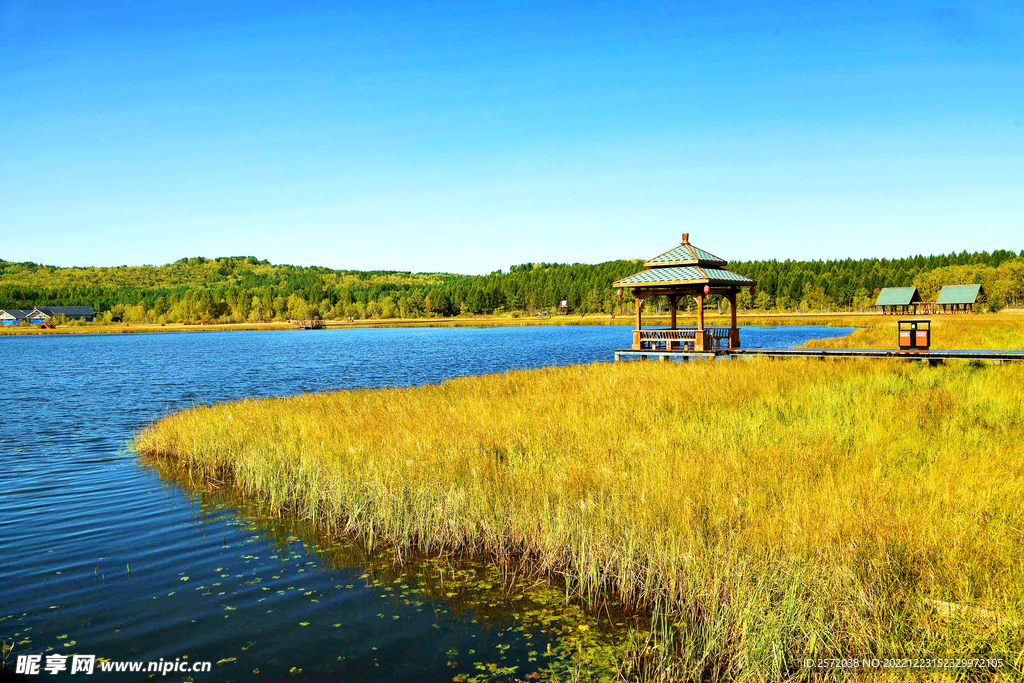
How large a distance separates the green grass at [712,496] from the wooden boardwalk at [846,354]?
4768 millimetres

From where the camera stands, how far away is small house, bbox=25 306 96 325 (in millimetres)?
151875

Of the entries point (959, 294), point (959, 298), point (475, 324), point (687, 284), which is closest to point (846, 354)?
point (687, 284)

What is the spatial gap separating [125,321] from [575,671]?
616 ft

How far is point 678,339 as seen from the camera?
2805 cm

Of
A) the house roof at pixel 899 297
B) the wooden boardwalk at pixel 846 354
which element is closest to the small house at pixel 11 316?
the wooden boardwalk at pixel 846 354

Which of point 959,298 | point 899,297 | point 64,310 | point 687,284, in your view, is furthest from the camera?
point 64,310

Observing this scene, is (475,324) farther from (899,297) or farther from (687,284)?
(687,284)

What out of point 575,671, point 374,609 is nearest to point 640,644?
point 575,671

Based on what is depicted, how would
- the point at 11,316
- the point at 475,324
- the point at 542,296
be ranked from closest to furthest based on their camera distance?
the point at 475,324 < the point at 11,316 < the point at 542,296

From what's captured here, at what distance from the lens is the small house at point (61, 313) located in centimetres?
15188

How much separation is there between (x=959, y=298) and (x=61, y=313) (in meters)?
190

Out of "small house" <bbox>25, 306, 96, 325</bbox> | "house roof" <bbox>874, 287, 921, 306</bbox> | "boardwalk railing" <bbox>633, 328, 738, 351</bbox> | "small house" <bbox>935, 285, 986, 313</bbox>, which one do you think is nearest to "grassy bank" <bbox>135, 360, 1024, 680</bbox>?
"boardwalk railing" <bbox>633, 328, 738, 351</bbox>

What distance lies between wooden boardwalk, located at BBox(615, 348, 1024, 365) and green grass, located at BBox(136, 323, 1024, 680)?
477cm

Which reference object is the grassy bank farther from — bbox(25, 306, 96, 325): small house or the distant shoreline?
bbox(25, 306, 96, 325): small house
